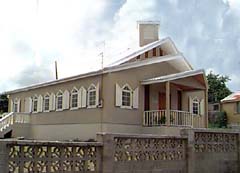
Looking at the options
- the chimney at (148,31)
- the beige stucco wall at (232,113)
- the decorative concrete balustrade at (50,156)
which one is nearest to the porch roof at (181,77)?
the chimney at (148,31)

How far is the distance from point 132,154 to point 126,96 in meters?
11.2

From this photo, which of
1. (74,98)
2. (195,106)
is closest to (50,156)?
(74,98)

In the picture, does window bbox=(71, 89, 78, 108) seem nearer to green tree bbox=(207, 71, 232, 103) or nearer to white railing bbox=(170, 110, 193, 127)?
white railing bbox=(170, 110, 193, 127)

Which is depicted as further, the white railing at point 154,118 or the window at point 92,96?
the window at point 92,96

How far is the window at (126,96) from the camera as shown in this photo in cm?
1991

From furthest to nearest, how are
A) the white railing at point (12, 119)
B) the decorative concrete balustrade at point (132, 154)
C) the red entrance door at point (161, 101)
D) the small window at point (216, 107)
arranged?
1. the small window at point (216, 107)
2. the white railing at point (12, 119)
3. the red entrance door at point (161, 101)
4. the decorative concrete balustrade at point (132, 154)

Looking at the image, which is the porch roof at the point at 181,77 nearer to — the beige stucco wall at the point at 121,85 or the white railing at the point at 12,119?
the beige stucco wall at the point at 121,85

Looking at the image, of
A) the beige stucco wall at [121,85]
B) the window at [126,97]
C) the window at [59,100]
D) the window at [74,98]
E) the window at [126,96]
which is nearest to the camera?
the beige stucco wall at [121,85]

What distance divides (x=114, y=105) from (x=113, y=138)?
10870 mm

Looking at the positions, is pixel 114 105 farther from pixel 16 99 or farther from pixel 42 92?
pixel 16 99

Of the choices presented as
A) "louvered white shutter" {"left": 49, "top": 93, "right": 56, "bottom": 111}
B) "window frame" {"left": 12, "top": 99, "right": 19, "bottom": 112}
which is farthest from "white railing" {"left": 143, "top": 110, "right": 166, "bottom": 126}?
"window frame" {"left": 12, "top": 99, "right": 19, "bottom": 112}

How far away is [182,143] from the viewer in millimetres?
10016

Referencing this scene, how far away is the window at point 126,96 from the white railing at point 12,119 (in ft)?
29.4

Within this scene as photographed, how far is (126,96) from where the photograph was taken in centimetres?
2005
